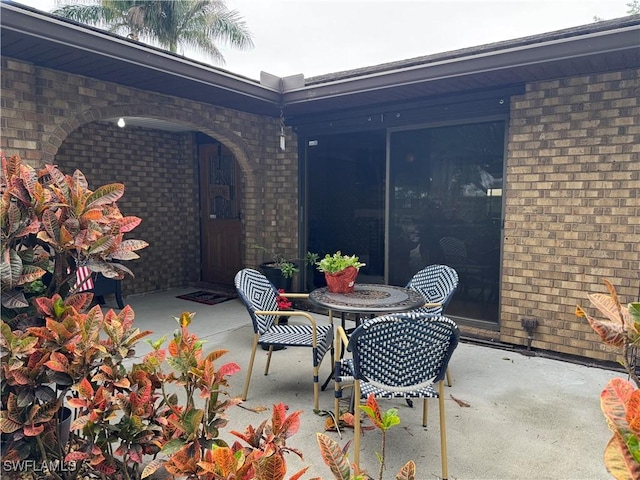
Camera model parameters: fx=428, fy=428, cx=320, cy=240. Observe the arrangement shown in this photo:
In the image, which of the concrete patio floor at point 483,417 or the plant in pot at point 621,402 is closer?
the plant in pot at point 621,402

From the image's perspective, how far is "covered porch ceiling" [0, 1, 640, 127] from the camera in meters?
3.17

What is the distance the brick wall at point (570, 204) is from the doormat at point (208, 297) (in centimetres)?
382

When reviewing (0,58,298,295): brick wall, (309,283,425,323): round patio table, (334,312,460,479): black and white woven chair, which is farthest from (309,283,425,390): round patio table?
(0,58,298,295): brick wall

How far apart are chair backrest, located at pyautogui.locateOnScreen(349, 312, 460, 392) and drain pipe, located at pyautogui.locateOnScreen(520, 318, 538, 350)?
2278 mm

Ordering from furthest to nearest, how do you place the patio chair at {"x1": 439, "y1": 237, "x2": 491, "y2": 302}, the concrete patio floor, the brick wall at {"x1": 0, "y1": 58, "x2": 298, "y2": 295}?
1. the patio chair at {"x1": 439, "y1": 237, "x2": 491, "y2": 302}
2. the brick wall at {"x1": 0, "y1": 58, "x2": 298, "y2": 295}
3. the concrete patio floor

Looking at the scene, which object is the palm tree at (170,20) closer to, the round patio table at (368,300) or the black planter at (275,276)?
the black planter at (275,276)

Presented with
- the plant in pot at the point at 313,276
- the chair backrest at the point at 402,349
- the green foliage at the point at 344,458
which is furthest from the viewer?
the plant in pot at the point at 313,276

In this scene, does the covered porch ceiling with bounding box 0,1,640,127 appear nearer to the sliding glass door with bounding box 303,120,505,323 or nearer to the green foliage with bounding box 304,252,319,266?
the sliding glass door with bounding box 303,120,505,323

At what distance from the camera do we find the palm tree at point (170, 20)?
15080mm

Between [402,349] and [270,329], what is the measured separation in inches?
58.3

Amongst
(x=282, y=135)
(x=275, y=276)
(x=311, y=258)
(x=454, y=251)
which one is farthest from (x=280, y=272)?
(x=454, y=251)

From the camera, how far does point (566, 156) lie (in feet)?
12.8

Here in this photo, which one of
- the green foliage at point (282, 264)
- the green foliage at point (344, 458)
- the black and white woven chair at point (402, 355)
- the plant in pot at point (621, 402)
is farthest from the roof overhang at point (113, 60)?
the plant in pot at point (621, 402)

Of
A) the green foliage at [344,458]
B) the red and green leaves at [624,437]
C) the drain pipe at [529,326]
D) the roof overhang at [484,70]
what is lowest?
the drain pipe at [529,326]
